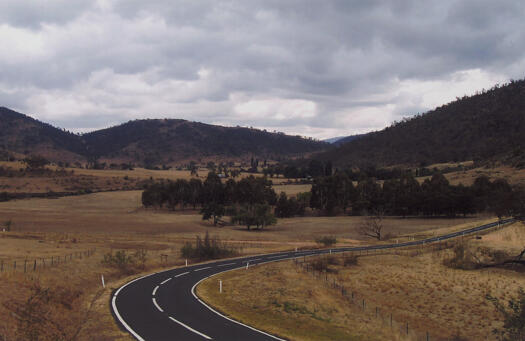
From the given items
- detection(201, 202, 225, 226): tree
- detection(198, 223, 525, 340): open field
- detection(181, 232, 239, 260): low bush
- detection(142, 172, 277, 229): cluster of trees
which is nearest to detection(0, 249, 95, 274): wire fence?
detection(181, 232, 239, 260): low bush

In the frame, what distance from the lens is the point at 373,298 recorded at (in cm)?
3581

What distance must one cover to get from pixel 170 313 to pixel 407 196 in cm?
8979

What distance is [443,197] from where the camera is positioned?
3782 inches

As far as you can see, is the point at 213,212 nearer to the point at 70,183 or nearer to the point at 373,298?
the point at 373,298

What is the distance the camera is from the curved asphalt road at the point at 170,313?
18.6 meters

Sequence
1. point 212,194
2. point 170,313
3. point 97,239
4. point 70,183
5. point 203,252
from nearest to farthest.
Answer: point 170,313 < point 203,252 < point 97,239 < point 212,194 < point 70,183

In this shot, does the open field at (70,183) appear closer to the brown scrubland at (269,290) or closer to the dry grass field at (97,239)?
the dry grass field at (97,239)

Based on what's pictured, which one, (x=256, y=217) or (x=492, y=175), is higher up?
(x=492, y=175)

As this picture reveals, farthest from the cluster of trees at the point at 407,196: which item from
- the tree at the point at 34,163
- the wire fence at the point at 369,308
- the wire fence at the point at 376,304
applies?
the tree at the point at 34,163

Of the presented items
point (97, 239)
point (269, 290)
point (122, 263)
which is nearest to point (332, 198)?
point (97, 239)

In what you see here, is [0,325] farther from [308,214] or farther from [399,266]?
[308,214]

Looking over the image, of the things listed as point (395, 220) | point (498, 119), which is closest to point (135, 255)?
point (395, 220)

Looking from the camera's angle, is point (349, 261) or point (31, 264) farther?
point (349, 261)

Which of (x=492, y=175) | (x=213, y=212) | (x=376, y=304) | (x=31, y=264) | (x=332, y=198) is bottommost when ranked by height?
(x=376, y=304)
